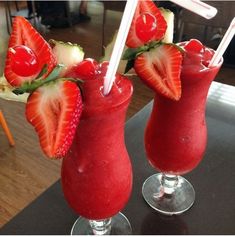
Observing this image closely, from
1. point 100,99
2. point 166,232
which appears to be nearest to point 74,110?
point 100,99

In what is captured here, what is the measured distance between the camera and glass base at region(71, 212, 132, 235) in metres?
0.66

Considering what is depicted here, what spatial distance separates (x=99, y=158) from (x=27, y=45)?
21 centimetres

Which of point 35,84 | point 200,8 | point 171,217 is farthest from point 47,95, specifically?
point 171,217

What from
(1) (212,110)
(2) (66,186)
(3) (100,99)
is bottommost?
(1) (212,110)

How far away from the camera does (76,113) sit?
45cm

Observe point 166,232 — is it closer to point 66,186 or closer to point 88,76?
point 66,186

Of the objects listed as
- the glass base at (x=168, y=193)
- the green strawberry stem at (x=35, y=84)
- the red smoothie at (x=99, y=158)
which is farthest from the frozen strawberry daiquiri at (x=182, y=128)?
the green strawberry stem at (x=35, y=84)

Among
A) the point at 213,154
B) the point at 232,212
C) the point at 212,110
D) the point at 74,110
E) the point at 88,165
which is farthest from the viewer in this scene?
the point at 212,110

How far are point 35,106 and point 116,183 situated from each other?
207mm

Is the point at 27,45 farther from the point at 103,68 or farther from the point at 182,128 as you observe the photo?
the point at 182,128

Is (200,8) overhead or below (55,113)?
overhead

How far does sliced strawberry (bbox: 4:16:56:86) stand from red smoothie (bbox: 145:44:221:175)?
0.78 feet

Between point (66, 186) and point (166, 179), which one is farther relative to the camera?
point (166, 179)

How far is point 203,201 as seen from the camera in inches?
28.0
